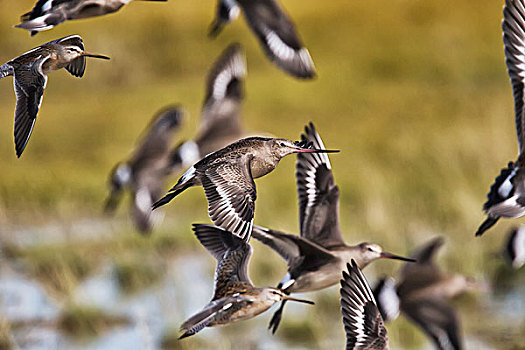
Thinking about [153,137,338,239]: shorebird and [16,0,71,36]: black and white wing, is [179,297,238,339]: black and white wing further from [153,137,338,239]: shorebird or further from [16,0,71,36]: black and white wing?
[16,0,71,36]: black and white wing

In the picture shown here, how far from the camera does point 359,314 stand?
389cm

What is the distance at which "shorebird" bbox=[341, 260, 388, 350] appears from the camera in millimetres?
3832

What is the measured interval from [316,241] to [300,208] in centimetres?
17

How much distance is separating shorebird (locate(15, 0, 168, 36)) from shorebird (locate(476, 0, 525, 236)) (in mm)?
1556

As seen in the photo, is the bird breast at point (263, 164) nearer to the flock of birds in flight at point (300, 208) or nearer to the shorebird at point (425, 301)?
the flock of birds in flight at point (300, 208)

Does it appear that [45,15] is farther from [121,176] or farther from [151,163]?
[121,176]

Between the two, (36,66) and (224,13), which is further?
(224,13)

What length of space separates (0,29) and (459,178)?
22.2 ft

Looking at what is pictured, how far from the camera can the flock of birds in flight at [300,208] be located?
3302mm

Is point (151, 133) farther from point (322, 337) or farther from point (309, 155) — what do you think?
point (309, 155)

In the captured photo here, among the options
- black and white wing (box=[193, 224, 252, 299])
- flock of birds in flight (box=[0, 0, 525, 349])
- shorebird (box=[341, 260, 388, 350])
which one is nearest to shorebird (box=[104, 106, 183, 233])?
flock of birds in flight (box=[0, 0, 525, 349])

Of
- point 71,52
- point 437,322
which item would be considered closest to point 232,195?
point 71,52

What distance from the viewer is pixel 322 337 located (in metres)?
6.92

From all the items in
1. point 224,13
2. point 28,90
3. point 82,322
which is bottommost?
point 82,322
